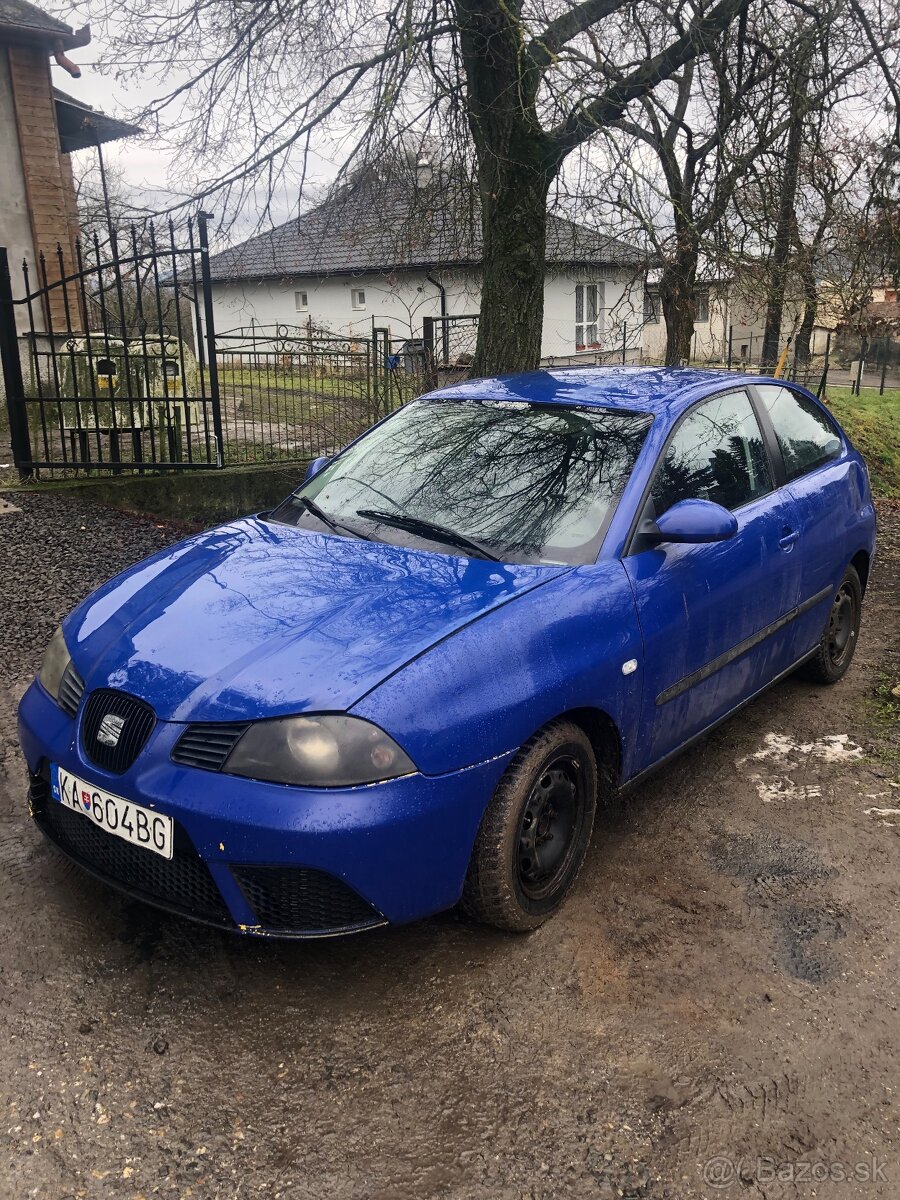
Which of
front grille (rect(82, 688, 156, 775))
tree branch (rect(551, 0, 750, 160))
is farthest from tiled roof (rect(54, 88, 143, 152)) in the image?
front grille (rect(82, 688, 156, 775))

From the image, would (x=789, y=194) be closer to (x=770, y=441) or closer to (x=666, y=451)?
(x=770, y=441)

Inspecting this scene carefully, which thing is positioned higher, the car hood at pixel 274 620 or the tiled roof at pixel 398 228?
the tiled roof at pixel 398 228

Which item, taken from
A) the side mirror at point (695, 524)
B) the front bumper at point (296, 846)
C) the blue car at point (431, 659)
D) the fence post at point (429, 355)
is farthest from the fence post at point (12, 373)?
the side mirror at point (695, 524)

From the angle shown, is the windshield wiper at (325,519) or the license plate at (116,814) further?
the windshield wiper at (325,519)

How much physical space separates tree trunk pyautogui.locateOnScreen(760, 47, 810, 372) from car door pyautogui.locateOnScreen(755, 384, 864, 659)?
15.1 feet

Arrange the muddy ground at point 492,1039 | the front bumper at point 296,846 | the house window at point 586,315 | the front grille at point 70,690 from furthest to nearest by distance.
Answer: the house window at point 586,315, the front grille at point 70,690, the front bumper at point 296,846, the muddy ground at point 492,1039

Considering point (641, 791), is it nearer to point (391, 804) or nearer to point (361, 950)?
point (361, 950)

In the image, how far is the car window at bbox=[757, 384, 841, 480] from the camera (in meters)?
4.34

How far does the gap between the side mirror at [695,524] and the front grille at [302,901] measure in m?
1.59

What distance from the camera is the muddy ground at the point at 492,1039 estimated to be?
2.10 m

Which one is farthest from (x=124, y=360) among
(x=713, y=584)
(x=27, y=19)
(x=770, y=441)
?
(x=27, y=19)

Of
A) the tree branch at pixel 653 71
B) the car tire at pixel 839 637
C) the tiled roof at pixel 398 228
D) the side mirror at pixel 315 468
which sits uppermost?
the tree branch at pixel 653 71

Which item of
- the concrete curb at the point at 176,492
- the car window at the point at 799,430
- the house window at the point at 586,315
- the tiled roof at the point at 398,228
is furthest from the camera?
the house window at the point at 586,315

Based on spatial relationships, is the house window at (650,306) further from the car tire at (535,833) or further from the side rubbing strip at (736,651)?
the car tire at (535,833)
